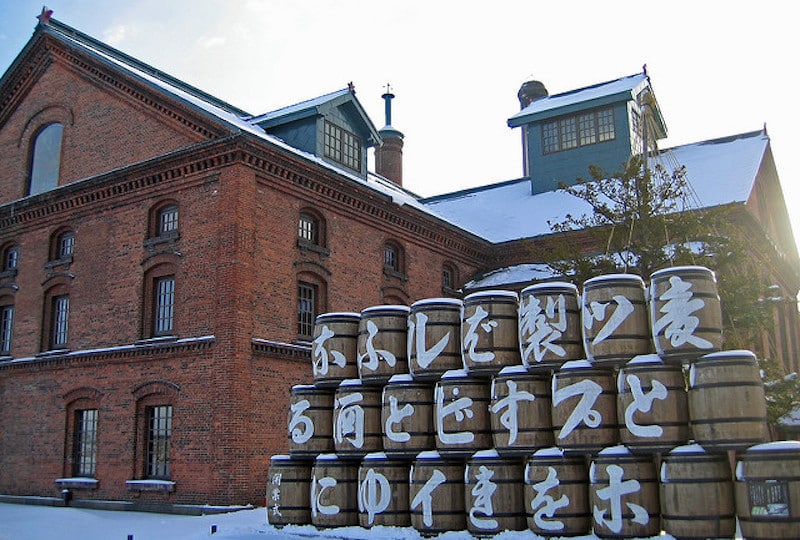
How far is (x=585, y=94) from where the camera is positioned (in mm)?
29188

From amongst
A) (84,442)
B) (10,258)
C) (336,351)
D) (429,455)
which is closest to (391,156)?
(10,258)

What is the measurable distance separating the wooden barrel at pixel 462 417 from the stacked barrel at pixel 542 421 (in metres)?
0.02

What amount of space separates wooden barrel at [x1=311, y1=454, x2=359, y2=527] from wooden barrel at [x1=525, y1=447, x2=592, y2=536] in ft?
7.62

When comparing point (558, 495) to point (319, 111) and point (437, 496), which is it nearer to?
point (437, 496)

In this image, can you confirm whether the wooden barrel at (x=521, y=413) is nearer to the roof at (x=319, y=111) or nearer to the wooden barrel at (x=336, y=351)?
the wooden barrel at (x=336, y=351)

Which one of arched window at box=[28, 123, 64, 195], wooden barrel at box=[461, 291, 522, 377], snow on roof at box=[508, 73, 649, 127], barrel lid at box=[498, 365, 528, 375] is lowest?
barrel lid at box=[498, 365, 528, 375]

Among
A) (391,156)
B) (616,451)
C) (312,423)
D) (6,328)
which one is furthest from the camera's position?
(391,156)

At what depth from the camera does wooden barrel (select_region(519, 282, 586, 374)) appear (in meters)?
8.75

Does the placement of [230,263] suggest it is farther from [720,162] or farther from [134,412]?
[720,162]

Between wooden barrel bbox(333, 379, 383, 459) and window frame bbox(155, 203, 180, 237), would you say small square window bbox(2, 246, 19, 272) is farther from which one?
wooden barrel bbox(333, 379, 383, 459)

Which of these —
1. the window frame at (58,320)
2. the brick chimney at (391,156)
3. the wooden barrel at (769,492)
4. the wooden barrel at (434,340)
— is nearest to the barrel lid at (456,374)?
the wooden barrel at (434,340)

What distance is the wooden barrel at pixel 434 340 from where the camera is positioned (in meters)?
9.54

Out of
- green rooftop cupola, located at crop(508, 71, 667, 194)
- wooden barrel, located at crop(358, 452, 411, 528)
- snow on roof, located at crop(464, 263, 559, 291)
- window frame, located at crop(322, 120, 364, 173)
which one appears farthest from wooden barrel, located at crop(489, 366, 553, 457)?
green rooftop cupola, located at crop(508, 71, 667, 194)

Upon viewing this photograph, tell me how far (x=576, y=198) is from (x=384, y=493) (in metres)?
20.1
